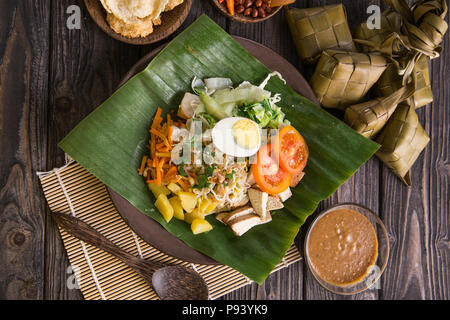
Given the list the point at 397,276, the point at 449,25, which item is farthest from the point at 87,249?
the point at 449,25

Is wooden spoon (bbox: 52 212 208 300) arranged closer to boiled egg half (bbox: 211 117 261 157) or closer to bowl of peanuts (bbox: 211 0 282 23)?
boiled egg half (bbox: 211 117 261 157)

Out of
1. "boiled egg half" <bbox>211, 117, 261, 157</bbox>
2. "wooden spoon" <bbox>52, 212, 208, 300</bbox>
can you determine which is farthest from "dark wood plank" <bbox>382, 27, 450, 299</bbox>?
"wooden spoon" <bbox>52, 212, 208, 300</bbox>

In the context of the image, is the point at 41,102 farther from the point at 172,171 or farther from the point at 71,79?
the point at 172,171

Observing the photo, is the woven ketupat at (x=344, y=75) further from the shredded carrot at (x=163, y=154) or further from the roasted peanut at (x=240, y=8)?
the shredded carrot at (x=163, y=154)

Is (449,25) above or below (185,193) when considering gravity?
above

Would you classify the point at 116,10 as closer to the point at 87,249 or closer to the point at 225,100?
the point at 225,100

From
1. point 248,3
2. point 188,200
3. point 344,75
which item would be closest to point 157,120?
point 188,200
